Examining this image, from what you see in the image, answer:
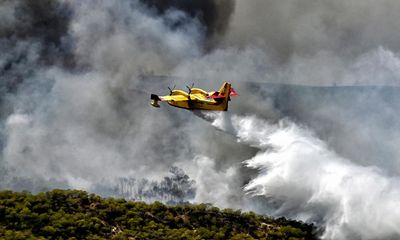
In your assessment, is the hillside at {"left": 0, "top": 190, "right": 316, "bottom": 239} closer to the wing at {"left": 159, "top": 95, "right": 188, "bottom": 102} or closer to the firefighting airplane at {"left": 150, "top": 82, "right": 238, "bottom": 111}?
the firefighting airplane at {"left": 150, "top": 82, "right": 238, "bottom": 111}

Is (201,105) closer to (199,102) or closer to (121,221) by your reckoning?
(199,102)

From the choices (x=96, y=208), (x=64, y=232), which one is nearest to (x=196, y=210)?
A: (x=96, y=208)

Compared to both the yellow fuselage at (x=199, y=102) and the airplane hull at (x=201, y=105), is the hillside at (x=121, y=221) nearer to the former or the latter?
the airplane hull at (x=201, y=105)

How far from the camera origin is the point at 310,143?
12850 cm

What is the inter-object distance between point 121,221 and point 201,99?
2841cm

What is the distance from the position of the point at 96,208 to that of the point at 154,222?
→ 10.8m

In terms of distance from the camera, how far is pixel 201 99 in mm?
120438

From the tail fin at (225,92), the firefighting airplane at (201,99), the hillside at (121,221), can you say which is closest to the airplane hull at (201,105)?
the firefighting airplane at (201,99)

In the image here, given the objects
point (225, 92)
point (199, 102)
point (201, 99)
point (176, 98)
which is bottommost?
point (199, 102)

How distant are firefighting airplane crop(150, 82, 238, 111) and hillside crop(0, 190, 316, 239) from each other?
63.3 ft

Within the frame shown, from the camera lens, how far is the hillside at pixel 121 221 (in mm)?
101062

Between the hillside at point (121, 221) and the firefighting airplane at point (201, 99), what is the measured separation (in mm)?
19301

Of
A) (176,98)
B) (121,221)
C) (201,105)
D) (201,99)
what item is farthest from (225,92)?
(121,221)

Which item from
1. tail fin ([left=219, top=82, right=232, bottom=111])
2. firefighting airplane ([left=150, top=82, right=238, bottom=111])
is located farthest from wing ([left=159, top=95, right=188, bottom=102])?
tail fin ([left=219, top=82, right=232, bottom=111])
